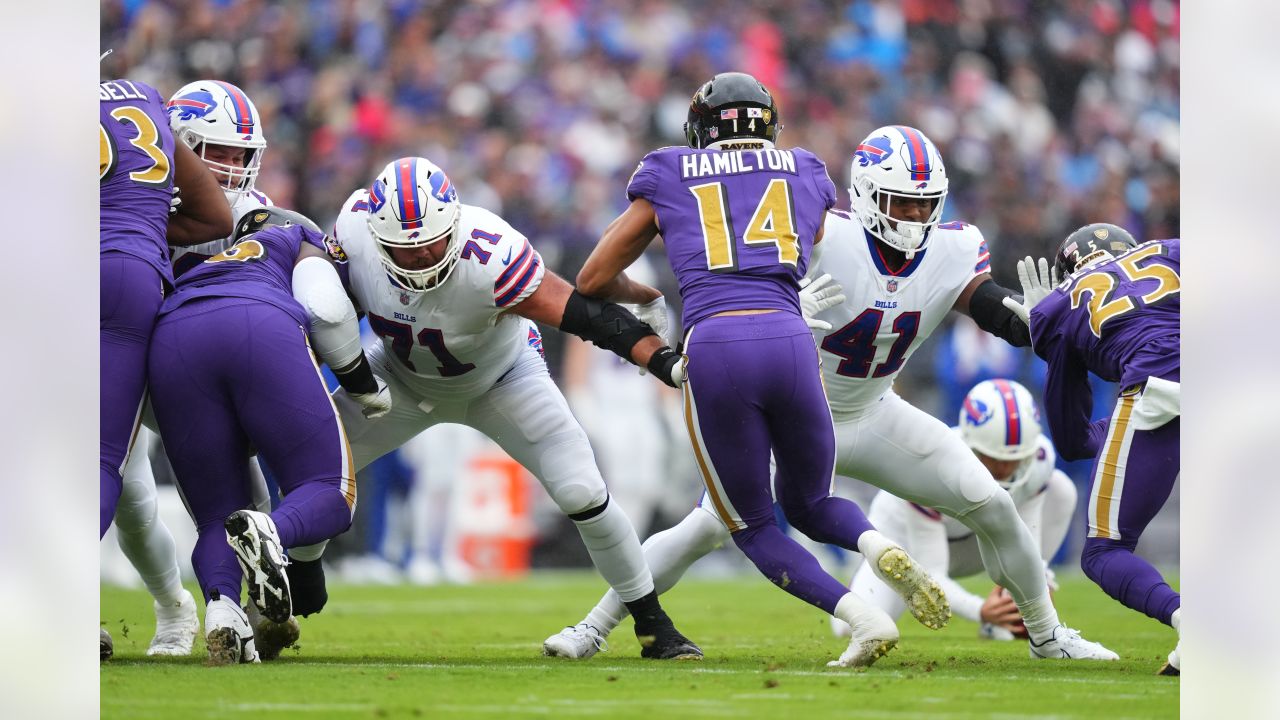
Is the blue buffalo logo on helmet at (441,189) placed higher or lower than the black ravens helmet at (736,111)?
lower

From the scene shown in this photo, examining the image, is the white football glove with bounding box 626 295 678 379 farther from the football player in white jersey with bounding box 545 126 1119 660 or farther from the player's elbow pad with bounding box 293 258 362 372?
the player's elbow pad with bounding box 293 258 362 372

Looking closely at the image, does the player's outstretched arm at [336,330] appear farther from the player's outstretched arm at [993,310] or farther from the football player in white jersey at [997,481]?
the football player in white jersey at [997,481]

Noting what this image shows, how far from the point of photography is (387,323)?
190 inches

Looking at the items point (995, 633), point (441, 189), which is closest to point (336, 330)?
point (441, 189)

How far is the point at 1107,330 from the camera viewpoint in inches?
182

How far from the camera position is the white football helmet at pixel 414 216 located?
4523 millimetres

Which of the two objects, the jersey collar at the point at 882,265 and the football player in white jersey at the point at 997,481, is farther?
the football player in white jersey at the point at 997,481

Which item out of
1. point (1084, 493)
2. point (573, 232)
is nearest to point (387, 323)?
point (573, 232)

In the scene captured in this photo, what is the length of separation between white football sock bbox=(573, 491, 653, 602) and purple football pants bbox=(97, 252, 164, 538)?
140 centimetres

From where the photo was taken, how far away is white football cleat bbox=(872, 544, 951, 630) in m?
4.00

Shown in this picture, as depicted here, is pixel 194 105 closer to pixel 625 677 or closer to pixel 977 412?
pixel 625 677

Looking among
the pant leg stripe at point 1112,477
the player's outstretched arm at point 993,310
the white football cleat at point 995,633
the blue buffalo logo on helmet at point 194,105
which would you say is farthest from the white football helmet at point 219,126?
the white football cleat at point 995,633

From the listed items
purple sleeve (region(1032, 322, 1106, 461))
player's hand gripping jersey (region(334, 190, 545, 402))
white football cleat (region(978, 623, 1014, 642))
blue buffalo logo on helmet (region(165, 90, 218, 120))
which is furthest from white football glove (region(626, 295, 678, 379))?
white football cleat (region(978, 623, 1014, 642))
